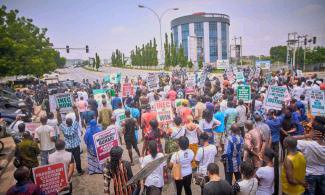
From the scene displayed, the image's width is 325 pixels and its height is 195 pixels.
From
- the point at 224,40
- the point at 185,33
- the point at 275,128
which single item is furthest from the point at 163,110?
the point at 224,40

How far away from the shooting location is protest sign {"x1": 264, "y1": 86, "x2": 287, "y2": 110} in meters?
8.80

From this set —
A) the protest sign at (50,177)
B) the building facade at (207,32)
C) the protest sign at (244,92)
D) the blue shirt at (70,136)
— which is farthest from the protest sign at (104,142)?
the building facade at (207,32)

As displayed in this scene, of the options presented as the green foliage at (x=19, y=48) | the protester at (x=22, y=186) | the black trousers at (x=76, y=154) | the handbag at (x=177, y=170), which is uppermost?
the green foliage at (x=19, y=48)

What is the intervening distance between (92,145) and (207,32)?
11816 centimetres

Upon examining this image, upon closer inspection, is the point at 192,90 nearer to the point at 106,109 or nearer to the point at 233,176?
the point at 106,109

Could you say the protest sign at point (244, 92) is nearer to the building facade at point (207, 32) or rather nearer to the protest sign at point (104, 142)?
the protest sign at point (104, 142)

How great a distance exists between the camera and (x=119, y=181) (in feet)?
15.2

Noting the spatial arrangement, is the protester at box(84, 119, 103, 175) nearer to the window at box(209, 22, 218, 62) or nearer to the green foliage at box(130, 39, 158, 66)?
the green foliage at box(130, 39, 158, 66)

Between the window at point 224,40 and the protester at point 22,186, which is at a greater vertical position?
the window at point 224,40

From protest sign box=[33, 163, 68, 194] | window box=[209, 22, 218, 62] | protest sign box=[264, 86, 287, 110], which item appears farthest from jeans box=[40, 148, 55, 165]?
window box=[209, 22, 218, 62]

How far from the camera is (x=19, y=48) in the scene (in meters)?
29.2

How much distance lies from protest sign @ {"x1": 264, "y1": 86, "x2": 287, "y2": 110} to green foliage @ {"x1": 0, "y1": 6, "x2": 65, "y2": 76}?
24.0 meters

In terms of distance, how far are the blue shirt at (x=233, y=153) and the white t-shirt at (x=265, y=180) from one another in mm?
1194

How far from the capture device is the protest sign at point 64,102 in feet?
33.9
